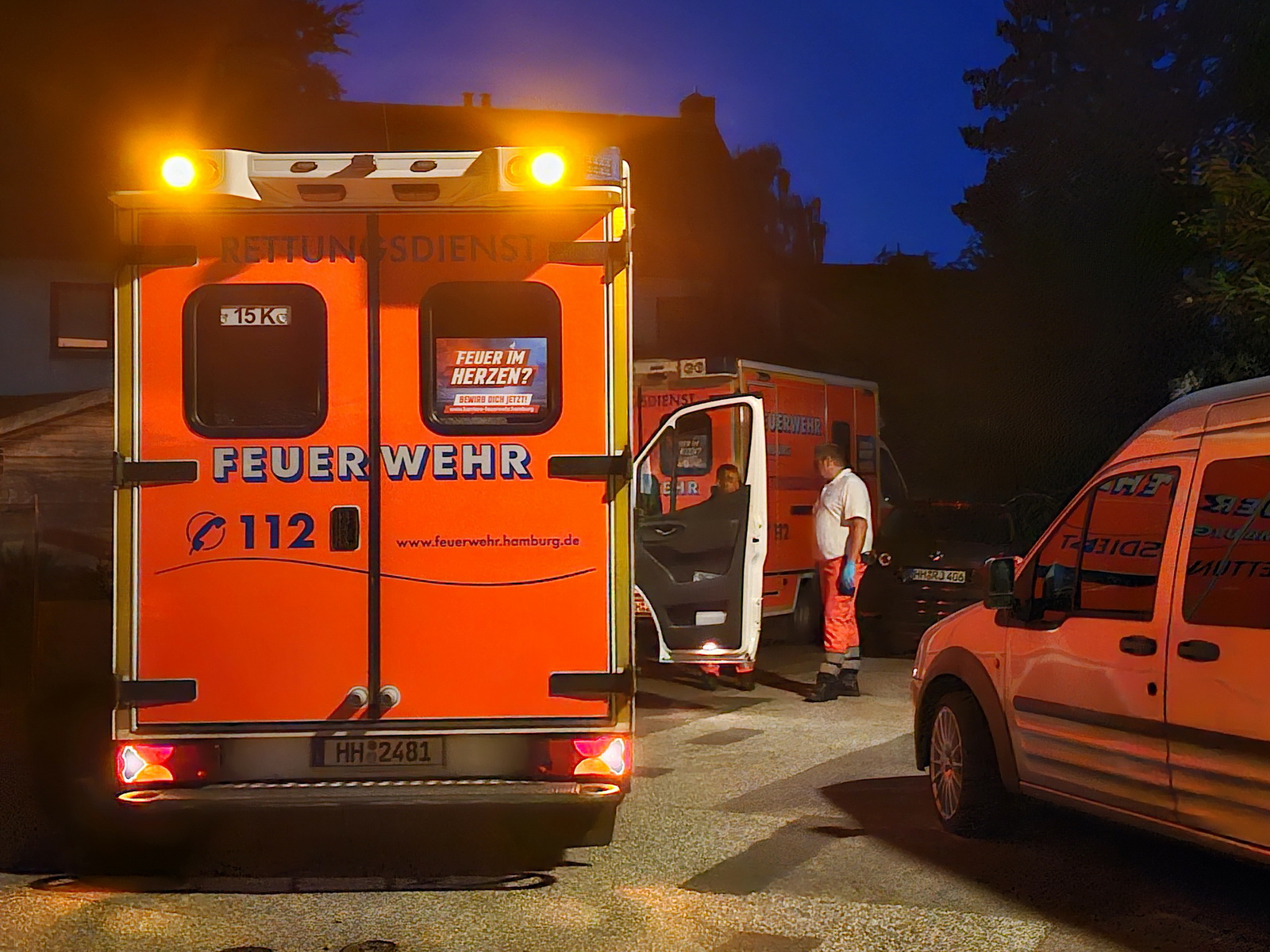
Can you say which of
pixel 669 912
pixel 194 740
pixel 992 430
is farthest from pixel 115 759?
pixel 992 430

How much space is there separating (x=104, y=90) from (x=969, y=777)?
25.9 meters

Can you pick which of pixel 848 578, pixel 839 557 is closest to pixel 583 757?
pixel 848 578

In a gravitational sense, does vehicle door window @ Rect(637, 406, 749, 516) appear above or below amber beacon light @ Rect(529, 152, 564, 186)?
below

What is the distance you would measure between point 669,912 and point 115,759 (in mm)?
2171

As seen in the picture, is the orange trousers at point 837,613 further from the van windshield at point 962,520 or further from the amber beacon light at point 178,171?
the amber beacon light at point 178,171

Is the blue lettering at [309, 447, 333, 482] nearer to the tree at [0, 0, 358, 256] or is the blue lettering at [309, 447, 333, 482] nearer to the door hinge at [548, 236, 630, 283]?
the door hinge at [548, 236, 630, 283]

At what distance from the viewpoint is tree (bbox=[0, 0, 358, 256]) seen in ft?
88.4

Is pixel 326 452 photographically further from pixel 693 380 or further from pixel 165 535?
pixel 693 380

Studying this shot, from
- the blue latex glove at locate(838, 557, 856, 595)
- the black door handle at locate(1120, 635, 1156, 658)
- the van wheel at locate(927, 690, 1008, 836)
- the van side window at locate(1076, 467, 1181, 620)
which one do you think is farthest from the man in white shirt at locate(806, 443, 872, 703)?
the black door handle at locate(1120, 635, 1156, 658)

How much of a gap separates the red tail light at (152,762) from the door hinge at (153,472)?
0.99 meters

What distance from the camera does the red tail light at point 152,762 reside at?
5707 millimetres

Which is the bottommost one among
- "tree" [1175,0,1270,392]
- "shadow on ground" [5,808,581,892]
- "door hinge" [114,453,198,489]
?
"shadow on ground" [5,808,581,892]

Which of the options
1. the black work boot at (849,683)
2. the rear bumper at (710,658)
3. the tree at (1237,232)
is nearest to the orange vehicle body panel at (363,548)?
the rear bumper at (710,658)

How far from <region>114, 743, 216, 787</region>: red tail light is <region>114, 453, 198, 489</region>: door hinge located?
99 cm
